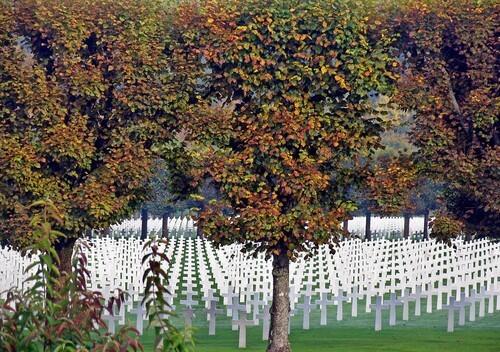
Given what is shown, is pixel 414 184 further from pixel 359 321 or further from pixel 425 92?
pixel 359 321

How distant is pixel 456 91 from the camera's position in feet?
76.1

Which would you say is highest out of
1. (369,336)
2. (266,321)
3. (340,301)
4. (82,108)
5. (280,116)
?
(82,108)

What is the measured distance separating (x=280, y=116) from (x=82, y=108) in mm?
3861

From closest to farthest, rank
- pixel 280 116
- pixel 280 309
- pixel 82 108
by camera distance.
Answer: pixel 280 116
pixel 280 309
pixel 82 108

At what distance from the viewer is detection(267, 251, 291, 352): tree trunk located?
74.8 feet

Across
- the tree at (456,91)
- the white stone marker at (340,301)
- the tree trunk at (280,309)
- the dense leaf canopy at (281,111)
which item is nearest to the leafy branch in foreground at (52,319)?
the dense leaf canopy at (281,111)

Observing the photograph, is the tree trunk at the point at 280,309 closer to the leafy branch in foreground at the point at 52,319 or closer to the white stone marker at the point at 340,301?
the white stone marker at the point at 340,301

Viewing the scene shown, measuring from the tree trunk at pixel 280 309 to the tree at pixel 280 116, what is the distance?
18 millimetres

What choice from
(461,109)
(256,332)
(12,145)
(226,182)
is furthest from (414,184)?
(12,145)

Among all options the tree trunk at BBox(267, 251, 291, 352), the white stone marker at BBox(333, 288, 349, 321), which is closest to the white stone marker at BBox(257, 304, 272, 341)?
the tree trunk at BBox(267, 251, 291, 352)

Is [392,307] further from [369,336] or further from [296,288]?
[296,288]

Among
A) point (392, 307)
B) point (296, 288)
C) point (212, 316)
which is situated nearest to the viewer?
point (212, 316)

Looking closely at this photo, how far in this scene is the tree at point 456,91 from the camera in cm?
2244

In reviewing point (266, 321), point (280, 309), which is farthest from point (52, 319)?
point (266, 321)
